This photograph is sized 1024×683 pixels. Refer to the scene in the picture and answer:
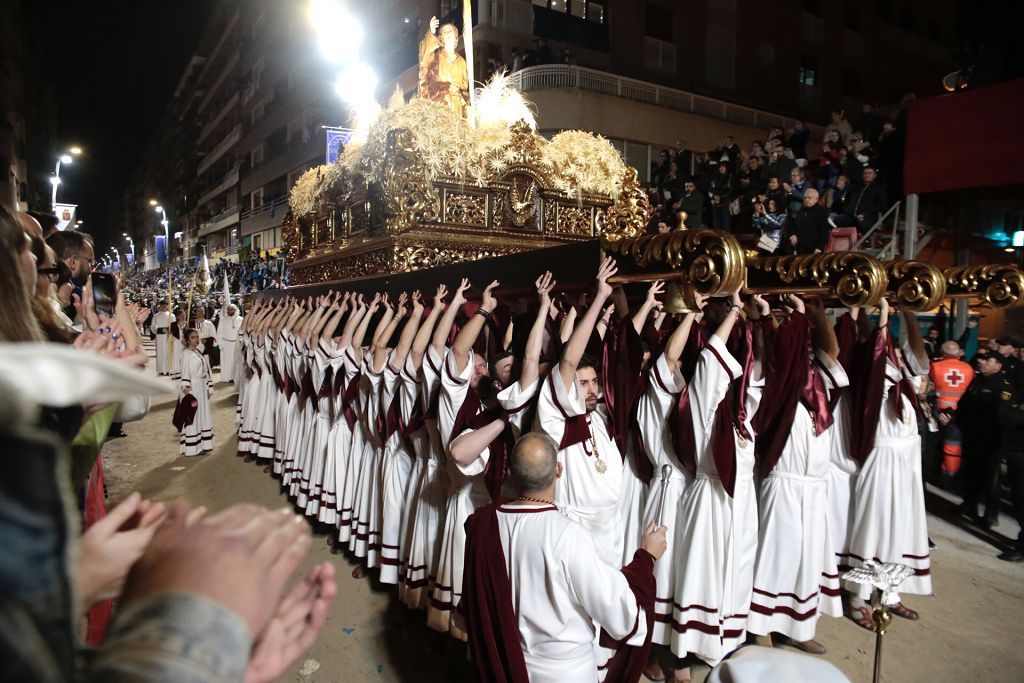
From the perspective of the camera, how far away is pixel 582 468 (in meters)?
3.08

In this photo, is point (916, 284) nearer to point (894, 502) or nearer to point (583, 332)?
point (583, 332)

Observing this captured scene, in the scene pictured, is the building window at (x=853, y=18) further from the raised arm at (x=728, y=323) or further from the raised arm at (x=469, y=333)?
the raised arm at (x=469, y=333)

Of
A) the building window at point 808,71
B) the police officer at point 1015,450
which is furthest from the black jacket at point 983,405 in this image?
the building window at point 808,71

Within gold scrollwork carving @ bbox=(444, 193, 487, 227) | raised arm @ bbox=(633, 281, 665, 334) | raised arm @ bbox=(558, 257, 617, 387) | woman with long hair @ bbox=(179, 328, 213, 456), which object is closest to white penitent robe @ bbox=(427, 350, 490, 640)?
raised arm @ bbox=(558, 257, 617, 387)

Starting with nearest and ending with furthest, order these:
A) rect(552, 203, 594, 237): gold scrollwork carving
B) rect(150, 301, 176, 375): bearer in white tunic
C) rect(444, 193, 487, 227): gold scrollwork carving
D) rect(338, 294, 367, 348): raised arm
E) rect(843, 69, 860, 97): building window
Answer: rect(338, 294, 367, 348): raised arm, rect(444, 193, 487, 227): gold scrollwork carving, rect(552, 203, 594, 237): gold scrollwork carving, rect(150, 301, 176, 375): bearer in white tunic, rect(843, 69, 860, 97): building window

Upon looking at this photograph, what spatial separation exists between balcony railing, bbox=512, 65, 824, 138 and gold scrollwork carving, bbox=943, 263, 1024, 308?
14.0 metres

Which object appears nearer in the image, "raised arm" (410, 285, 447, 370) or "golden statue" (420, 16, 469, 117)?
"raised arm" (410, 285, 447, 370)

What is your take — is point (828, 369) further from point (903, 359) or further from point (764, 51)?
point (764, 51)

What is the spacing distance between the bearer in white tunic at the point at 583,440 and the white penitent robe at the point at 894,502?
257cm

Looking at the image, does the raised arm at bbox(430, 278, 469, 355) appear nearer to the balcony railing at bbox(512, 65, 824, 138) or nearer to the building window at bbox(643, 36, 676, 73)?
the balcony railing at bbox(512, 65, 824, 138)

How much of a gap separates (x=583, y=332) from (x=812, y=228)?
6.28 metres

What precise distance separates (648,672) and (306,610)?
3.34 meters

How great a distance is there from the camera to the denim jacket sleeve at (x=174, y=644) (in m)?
0.61

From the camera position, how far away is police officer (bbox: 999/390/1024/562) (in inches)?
217
